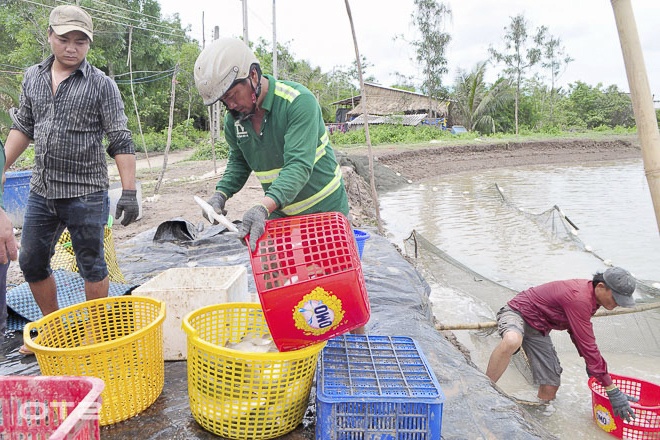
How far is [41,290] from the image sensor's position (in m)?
2.73

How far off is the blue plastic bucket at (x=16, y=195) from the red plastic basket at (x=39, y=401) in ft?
21.8

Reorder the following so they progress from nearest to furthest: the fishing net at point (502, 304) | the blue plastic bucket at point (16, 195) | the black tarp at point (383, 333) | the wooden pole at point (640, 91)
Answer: the wooden pole at point (640, 91), the black tarp at point (383, 333), the fishing net at point (502, 304), the blue plastic bucket at point (16, 195)

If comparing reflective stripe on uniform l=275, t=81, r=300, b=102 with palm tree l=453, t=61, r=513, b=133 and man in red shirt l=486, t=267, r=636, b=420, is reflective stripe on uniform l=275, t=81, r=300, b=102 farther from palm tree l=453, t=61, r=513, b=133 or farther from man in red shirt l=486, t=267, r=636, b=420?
palm tree l=453, t=61, r=513, b=133

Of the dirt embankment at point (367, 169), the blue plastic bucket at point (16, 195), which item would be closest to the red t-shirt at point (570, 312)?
the dirt embankment at point (367, 169)

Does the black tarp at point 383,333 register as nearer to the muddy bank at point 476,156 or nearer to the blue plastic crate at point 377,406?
the blue plastic crate at point 377,406

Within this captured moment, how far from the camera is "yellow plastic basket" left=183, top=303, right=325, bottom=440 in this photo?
6.08ft

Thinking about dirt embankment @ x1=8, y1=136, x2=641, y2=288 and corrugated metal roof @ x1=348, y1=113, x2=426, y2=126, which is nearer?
dirt embankment @ x1=8, y1=136, x2=641, y2=288

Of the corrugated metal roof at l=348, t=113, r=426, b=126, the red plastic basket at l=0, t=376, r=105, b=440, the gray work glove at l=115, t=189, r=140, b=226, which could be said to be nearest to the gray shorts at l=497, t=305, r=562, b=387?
the gray work glove at l=115, t=189, r=140, b=226

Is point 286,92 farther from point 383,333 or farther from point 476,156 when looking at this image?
point 476,156

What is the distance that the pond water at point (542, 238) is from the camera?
430 centimetres

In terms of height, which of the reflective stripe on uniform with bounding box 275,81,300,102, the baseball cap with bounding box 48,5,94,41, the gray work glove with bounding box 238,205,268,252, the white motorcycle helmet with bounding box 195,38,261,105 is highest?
the baseball cap with bounding box 48,5,94,41

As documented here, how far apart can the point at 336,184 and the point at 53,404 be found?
165 cm

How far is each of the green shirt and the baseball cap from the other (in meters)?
→ 0.90

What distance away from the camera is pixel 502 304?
5.14 meters
